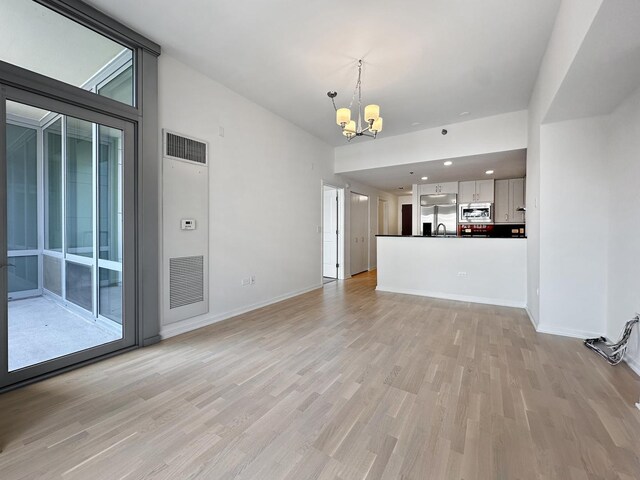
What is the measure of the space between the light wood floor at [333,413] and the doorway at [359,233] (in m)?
4.43

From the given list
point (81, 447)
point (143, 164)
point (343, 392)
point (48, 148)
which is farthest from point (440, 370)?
point (48, 148)

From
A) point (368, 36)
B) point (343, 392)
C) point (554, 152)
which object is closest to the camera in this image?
point (343, 392)

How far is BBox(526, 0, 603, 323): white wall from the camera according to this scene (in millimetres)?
1869

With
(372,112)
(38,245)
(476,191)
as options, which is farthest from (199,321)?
(476,191)

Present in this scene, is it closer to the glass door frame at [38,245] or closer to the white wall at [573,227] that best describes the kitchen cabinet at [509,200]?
the white wall at [573,227]

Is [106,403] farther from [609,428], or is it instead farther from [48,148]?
[609,428]

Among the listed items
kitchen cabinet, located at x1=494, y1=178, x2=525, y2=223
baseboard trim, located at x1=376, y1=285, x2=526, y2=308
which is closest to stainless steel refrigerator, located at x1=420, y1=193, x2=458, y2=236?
kitchen cabinet, located at x1=494, y1=178, x2=525, y2=223

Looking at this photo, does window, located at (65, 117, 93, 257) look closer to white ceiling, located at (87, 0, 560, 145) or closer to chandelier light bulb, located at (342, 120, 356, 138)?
white ceiling, located at (87, 0, 560, 145)

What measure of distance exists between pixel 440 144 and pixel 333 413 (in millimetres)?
4865

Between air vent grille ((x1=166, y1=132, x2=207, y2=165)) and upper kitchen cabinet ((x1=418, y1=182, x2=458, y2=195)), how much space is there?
617cm

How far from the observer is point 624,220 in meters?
2.67

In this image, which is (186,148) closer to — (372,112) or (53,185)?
(53,185)

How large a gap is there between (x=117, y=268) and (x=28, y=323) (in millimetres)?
745

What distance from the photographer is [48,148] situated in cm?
240
